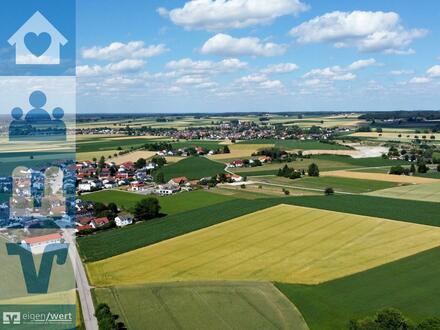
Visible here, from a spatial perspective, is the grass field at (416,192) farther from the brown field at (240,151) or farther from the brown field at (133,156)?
the brown field at (133,156)

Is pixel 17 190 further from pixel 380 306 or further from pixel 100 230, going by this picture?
pixel 380 306

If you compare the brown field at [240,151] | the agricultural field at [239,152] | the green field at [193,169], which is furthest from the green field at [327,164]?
the brown field at [240,151]

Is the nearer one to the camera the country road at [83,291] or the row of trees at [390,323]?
the row of trees at [390,323]

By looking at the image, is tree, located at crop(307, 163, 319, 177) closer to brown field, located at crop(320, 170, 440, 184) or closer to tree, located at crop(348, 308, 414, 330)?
brown field, located at crop(320, 170, 440, 184)

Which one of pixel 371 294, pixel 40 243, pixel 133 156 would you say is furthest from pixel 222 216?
pixel 133 156

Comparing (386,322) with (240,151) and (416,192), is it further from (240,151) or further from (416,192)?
(240,151)

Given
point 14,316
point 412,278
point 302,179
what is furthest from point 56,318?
point 302,179
